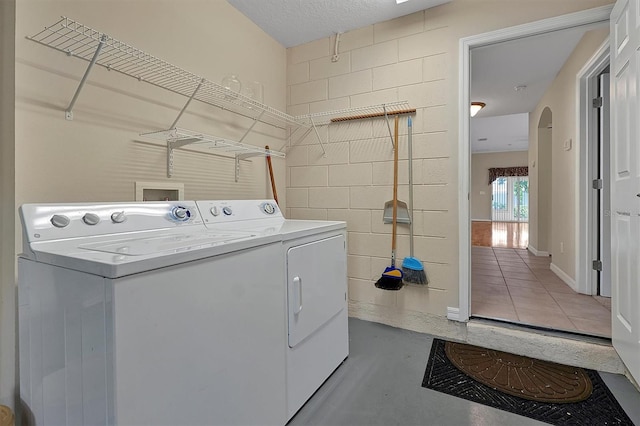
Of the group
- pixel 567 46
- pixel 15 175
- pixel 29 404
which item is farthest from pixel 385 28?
pixel 29 404

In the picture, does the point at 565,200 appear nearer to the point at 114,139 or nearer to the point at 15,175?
the point at 114,139

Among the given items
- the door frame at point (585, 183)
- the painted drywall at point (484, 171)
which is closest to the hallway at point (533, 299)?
the door frame at point (585, 183)

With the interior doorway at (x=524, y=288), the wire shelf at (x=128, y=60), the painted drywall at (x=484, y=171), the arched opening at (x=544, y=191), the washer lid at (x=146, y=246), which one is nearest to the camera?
the washer lid at (x=146, y=246)

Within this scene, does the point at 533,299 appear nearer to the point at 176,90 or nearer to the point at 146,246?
the point at 146,246

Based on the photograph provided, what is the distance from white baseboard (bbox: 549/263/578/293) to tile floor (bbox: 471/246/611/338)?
0.04m

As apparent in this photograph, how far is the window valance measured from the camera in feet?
34.9

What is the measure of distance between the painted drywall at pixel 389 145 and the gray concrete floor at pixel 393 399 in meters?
0.55

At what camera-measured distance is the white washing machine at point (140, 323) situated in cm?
78

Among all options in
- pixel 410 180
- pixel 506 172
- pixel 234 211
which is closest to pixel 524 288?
pixel 410 180

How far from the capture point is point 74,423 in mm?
874

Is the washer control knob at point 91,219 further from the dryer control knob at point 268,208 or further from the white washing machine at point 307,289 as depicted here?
the dryer control knob at point 268,208

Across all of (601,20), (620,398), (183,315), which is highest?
(601,20)

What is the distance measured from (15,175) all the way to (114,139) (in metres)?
0.44

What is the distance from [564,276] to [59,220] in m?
4.18
